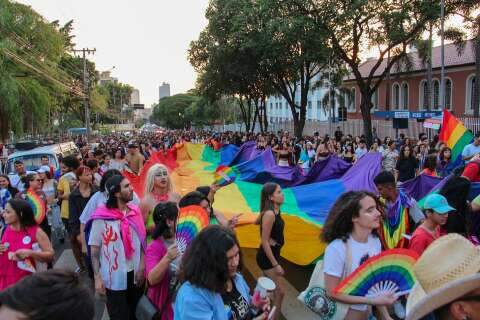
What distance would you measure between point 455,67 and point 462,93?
2.12 m

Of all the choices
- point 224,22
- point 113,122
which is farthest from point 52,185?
point 113,122

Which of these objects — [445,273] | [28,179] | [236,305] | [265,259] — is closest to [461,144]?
[265,259]

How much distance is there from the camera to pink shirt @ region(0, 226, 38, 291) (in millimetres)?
4469

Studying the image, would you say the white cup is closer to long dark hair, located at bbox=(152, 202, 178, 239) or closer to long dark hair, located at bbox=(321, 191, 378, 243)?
long dark hair, located at bbox=(321, 191, 378, 243)

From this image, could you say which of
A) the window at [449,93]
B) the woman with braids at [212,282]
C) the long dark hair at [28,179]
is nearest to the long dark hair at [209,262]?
the woman with braids at [212,282]

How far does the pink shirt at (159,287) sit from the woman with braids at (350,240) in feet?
4.16

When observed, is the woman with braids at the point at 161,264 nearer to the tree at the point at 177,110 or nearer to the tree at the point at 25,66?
the tree at the point at 25,66

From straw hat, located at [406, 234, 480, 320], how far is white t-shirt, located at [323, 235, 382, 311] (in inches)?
50.8

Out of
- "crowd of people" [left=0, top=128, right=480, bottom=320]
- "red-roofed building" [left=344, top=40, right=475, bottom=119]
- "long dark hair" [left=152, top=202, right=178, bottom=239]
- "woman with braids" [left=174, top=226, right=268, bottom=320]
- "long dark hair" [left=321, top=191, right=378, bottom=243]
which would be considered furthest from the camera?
"red-roofed building" [left=344, top=40, right=475, bottom=119]

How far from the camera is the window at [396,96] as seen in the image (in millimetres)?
46088

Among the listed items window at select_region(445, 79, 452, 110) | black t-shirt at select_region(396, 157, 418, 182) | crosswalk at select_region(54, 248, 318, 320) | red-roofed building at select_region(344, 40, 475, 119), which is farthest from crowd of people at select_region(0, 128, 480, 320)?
window at select_region(445, 79, 452, 110)

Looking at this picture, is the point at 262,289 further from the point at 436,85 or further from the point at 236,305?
the point at 436,85

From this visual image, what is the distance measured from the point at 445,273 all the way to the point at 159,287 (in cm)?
247

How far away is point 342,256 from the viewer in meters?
3.43
